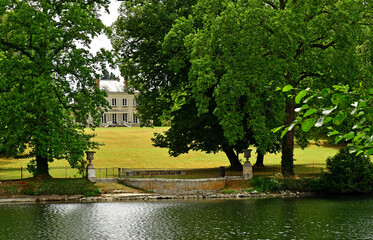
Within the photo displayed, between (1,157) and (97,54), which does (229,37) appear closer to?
(97,54)

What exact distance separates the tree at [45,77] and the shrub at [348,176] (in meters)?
18.1

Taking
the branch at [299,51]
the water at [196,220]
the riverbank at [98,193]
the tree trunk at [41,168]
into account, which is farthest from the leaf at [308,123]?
the tree trunk at [41,168]

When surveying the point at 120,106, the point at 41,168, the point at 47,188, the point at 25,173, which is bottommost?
the point at 47,188

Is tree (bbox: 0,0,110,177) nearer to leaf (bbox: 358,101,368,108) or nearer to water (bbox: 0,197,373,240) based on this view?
water (bbox: 0,197,373,240)

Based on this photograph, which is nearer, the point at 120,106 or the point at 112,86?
the point at 120,106

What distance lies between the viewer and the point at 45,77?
34.6 m

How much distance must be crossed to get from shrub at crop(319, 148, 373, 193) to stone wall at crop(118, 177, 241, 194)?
797 cm

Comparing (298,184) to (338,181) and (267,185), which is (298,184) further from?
(338,181)

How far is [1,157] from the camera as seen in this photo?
53219 mm

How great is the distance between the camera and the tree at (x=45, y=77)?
33875 mm

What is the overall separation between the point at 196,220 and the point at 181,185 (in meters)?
10.9

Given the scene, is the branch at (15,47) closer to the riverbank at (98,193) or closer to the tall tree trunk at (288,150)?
the riverbank at (98,193)

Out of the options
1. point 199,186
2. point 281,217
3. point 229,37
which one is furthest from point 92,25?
point 281,217

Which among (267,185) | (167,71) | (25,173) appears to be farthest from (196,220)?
(25,173)
